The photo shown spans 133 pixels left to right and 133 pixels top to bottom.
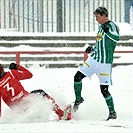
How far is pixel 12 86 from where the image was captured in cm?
811

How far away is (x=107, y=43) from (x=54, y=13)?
12683mm

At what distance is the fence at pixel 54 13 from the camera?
64.0 feet

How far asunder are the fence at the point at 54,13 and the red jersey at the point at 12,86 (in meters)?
11.0

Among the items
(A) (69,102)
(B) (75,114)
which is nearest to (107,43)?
(B) (75,114)

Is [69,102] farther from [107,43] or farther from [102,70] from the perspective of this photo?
[107,43]

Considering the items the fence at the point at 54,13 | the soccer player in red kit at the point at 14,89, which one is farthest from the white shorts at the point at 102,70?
the fence at the point at 54,13

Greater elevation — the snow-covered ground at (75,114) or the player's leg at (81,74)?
the player's leg at (81,74)

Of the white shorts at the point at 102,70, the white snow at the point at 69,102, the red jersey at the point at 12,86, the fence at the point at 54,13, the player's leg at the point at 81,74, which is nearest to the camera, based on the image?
the white snow at the point at 69,102

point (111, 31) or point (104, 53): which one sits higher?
point (111, 31)

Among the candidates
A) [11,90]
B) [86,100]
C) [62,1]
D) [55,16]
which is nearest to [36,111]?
[11,90]

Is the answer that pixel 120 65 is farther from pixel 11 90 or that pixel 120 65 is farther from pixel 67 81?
pixel 11 90

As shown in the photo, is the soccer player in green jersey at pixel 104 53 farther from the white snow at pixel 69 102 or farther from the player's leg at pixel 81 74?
the white snow at pixel 69 102

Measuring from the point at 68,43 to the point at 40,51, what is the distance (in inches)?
75.3

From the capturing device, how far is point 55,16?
68.9 ft
